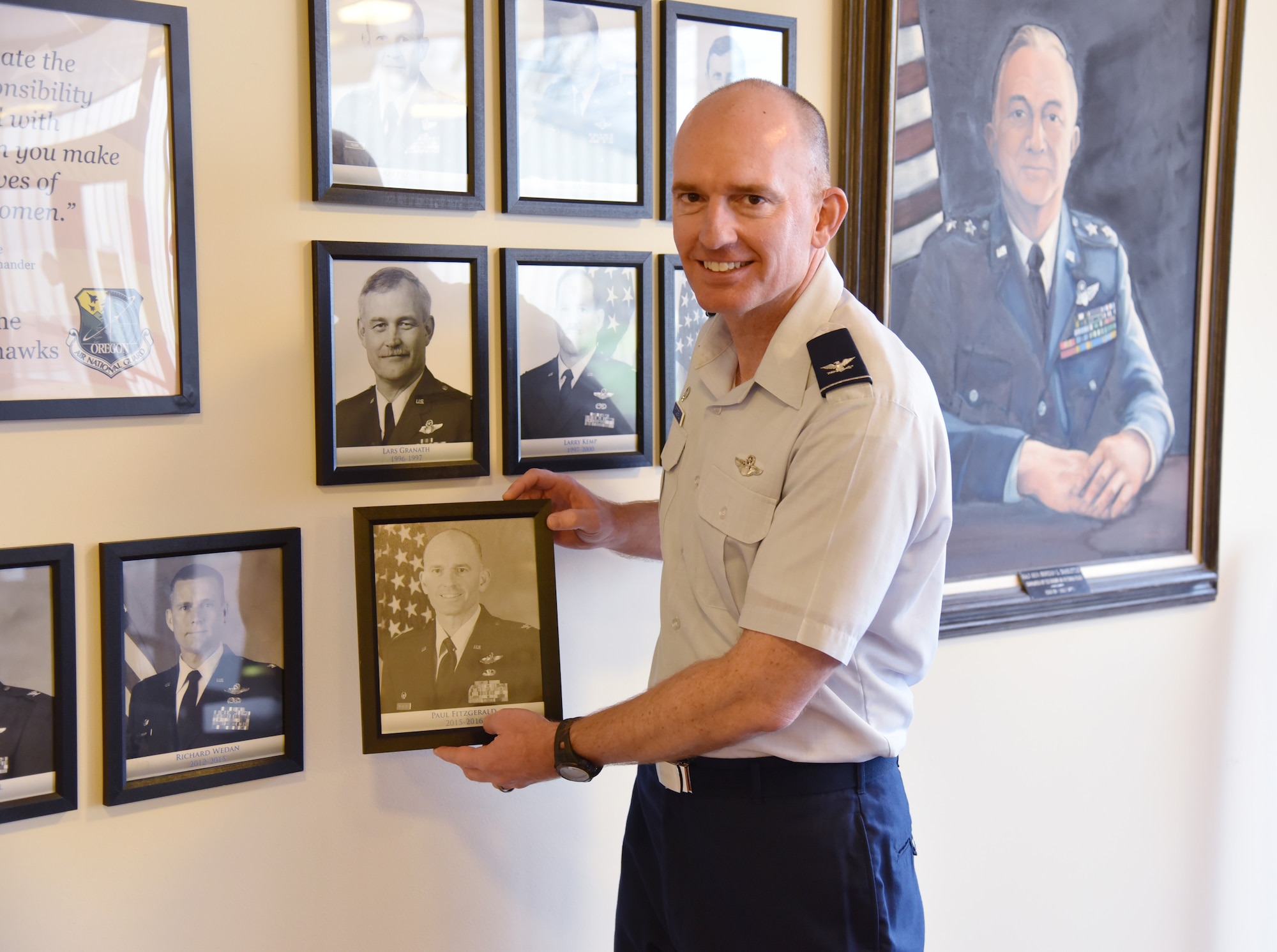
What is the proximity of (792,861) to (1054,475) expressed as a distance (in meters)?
1.04

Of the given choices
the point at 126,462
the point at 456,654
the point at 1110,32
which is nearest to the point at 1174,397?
the point at 1110,32

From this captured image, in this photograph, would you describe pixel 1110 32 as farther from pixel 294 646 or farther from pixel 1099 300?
pixel 294 646

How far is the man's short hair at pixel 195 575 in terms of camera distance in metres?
1.37

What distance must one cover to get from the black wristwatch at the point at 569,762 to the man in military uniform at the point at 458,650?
0.48 feet

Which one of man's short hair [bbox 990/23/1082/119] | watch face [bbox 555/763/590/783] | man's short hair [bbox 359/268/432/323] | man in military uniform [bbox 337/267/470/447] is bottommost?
watch face [bbox 555/763/590/783]

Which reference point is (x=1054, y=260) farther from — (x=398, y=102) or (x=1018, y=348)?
(x=398, y=102)

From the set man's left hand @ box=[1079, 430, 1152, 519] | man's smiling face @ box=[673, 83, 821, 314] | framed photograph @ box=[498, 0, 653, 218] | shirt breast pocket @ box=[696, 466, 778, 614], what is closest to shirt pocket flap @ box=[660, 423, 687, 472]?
shirt breast pocket @ box=[696, 466, 778, 614]

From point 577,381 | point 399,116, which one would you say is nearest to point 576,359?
point 577,381

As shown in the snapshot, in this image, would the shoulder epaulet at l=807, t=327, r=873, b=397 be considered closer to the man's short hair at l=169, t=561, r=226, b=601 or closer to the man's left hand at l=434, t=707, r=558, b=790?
the man's left hand at l=434, t=707, r=558, b=790

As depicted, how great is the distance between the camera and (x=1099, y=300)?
199cm

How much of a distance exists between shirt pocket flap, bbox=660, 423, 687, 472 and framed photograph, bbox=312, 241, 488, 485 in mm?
269

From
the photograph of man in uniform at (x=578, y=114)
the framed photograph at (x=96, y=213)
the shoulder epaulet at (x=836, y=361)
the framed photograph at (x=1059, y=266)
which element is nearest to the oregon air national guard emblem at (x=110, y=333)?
the framed photograph at (x=96, y=213)

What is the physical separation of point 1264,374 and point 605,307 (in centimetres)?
148

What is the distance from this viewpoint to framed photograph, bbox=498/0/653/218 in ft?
4.94
